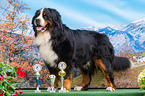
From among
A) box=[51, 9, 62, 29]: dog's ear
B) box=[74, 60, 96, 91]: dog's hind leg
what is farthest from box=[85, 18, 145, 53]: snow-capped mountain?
box=[51, 9, 62, 29]: dog's ear

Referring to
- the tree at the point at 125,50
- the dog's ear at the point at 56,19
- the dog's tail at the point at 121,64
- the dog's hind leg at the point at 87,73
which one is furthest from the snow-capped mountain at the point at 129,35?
the dog's ear at the point at 56,19

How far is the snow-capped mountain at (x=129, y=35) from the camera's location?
4520mm

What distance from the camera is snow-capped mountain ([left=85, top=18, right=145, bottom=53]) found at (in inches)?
178

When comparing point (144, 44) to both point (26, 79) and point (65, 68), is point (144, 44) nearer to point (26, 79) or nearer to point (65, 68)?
point (65, 68)

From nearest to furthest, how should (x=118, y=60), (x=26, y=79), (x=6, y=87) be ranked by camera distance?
(x=6, y=87) → (x=118, y=60) → (x=26, y=79)

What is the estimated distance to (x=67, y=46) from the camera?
9.96 ft

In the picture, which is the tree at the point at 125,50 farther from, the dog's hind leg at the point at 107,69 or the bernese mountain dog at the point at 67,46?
the dog's hind leg at the point at 107,69

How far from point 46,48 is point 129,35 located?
2389mm

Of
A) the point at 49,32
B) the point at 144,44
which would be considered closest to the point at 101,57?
the point at 49,32

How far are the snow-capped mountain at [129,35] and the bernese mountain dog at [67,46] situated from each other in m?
0.99

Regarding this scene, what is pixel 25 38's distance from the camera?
4535 mm

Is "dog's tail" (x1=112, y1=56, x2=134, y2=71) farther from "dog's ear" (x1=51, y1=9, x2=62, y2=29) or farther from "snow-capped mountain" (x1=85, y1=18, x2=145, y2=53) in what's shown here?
"dog's ear" (x1=51, y1=9, x2=62, y2=29)

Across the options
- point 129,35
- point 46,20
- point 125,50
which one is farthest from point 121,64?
point 46,20

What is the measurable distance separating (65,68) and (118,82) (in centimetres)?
160
